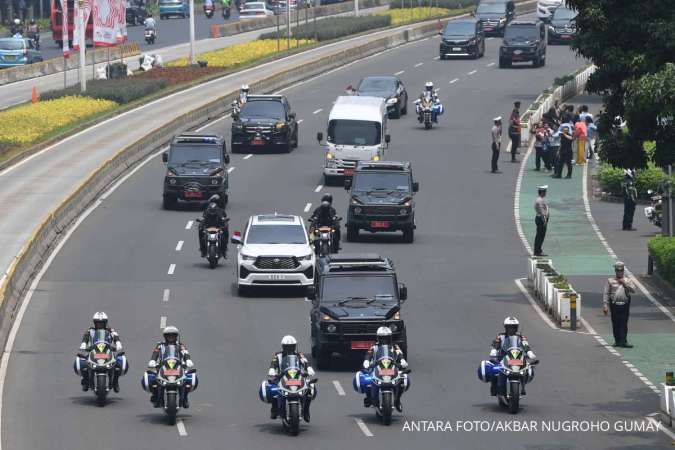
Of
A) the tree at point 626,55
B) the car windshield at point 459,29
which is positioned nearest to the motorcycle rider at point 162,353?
the tree at point 626,55

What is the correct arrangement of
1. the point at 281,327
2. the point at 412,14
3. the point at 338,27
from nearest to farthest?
the point at 281,327 → the point at 338,27 → the point at 412,14

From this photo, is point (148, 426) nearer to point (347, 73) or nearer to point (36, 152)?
point (36, 152)

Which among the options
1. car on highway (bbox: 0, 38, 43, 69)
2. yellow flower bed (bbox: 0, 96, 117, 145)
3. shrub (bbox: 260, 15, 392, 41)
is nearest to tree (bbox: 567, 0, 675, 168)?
yellow flower bed (bbox: 0, 96, 117, 145)

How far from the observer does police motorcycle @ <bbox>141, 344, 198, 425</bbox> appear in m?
27.6

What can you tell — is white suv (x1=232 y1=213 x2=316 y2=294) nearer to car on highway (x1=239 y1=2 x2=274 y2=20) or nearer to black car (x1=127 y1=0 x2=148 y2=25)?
car on highway (x1=239 y1=2 x2=274 y2=20)

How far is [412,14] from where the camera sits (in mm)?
119688

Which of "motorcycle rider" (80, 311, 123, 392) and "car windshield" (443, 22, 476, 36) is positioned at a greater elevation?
"motorcycle rider" (80, 311, 123, 392)

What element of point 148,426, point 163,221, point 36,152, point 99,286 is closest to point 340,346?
point 148,426

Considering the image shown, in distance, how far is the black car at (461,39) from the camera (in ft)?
306

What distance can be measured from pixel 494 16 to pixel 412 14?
634 inches

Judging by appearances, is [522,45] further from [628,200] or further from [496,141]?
[628,200]

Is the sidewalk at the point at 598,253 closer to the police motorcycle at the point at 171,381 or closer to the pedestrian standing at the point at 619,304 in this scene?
the pedestrian standing at the point at 619,304

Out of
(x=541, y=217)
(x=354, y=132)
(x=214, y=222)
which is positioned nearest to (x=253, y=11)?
(x=354, y=132)

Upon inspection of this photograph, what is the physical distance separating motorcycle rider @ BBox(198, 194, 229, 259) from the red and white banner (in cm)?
3555
